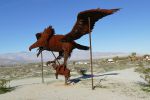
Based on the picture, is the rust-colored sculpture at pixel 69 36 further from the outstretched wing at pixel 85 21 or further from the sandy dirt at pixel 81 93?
the sandy dirt at pixel 81 93

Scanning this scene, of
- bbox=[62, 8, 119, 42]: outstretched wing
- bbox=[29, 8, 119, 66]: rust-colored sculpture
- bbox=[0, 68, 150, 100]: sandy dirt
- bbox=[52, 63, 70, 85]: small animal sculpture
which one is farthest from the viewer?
bbox=[52, 63, 70, 85]: small animal sculpture

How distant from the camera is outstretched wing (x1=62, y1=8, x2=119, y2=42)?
13.5 meters

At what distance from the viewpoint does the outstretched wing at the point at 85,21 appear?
1350cm

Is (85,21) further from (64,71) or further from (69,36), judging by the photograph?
(64,71)

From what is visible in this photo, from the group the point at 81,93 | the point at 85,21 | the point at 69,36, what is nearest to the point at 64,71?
the point at 69,36

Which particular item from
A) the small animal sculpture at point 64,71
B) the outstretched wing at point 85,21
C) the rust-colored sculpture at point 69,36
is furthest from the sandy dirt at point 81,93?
the outstretched wing at point 85,21

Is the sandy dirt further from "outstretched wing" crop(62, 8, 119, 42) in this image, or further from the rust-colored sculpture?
"outstretched wing" crop(62, 8, 119, 42)

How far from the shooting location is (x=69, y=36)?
50.2 feet

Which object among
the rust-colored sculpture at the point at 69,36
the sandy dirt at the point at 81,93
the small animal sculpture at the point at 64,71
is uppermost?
the rust-colored sculpture at the point at 69,36

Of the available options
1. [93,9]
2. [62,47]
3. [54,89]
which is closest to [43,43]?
[62,47]

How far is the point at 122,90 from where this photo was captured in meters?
14.5

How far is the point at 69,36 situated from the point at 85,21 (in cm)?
127

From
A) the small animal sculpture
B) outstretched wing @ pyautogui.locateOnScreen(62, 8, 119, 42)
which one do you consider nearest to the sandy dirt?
the small animal sculpture

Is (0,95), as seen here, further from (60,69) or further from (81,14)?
(81,14)
